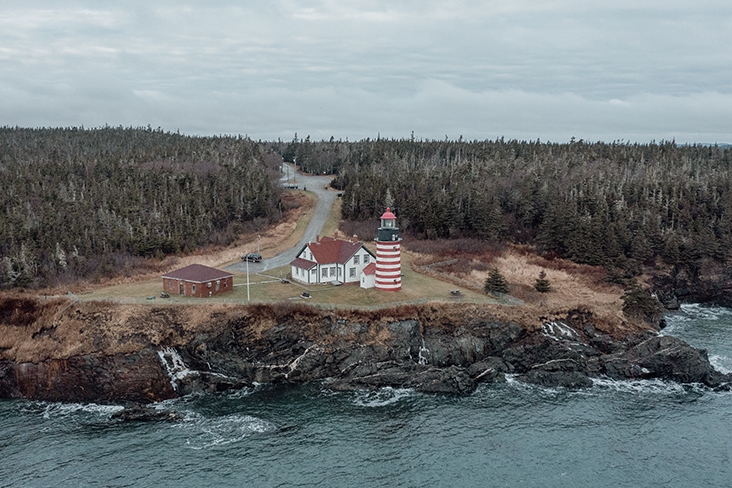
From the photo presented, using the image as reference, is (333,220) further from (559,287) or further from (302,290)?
(559,287)

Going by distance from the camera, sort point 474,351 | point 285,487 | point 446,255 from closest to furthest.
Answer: point 285,487 → point 474,351 → point 446,255

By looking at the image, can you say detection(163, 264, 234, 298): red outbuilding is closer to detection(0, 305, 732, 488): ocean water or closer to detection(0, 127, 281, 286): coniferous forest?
detection(0, 127, 281, 286): coniferous forest

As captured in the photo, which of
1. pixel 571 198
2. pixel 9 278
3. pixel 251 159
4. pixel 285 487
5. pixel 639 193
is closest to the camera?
pixel 285 487

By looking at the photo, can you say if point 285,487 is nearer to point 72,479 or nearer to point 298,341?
point 72,479

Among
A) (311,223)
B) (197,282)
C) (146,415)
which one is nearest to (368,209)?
(311,223)

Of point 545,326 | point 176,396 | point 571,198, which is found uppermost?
point 571,198

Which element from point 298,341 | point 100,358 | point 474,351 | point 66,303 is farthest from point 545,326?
point 66,303

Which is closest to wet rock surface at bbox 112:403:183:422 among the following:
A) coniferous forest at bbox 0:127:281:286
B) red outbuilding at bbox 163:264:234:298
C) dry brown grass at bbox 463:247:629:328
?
red outbuilding at bbox 163:264:234:298
